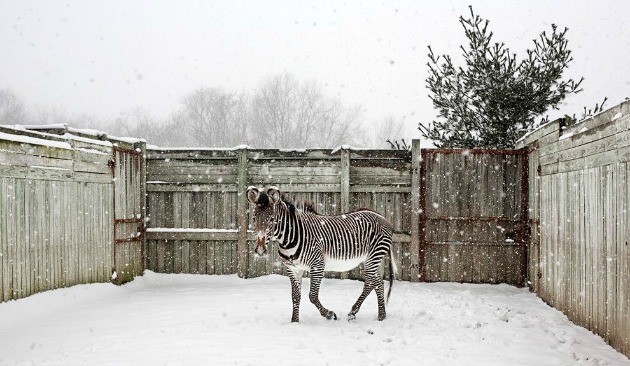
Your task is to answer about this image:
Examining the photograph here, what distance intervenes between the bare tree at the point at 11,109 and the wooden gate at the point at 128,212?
3999 cm

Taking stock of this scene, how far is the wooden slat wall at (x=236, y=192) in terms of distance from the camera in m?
10.1

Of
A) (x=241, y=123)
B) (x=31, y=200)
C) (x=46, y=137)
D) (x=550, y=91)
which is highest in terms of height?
(x=241, y=123)

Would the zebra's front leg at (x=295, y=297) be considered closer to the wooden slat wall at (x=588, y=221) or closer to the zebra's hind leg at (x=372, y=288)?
the zebra's hind leg at (x=372, y=288)

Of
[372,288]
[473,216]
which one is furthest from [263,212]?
[473,216]

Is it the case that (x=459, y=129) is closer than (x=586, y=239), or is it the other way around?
(x=586, y=239)

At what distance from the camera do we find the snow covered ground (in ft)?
17.3

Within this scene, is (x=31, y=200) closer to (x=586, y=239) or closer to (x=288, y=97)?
(x=586, y=239)

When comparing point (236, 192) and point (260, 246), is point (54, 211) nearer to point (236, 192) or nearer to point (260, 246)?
point (236, 192)

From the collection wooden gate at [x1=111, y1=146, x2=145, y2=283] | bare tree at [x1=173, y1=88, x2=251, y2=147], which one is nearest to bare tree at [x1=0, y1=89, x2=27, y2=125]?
bare tree at [x1=173, y1=88, x2=251, y2=147]

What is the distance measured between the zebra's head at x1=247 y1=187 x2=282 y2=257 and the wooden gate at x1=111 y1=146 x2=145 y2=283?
14.0ft

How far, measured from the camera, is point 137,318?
712cm

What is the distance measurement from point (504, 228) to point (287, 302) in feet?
14.5

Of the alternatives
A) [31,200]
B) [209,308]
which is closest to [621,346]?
[209,308]

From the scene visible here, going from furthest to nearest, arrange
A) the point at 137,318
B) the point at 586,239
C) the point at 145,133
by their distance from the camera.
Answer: the point at 145,133
the point at 137,318
the point at 586,239
